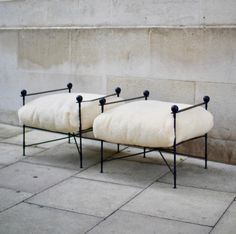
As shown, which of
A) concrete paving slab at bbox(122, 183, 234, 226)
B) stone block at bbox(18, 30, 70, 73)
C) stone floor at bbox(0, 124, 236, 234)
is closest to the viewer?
stone floor at bbox(0, 124, 236, 234)

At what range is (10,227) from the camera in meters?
3.87

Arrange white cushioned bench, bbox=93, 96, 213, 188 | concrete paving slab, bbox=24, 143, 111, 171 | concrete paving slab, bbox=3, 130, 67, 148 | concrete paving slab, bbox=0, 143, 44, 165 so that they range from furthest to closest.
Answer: concrete paving slab, bbox=3, 130, 67, 148 < concrete paving slab, bbox=0, 143, 44, 165 < concrete paving slab, bbox=24, 143, 111, 171 < white cushioned bench, bbox=93, 96, 213, 188

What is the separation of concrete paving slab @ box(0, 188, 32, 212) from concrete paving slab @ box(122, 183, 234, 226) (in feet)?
2.98

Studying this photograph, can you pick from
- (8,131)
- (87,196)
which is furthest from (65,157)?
(8,131)

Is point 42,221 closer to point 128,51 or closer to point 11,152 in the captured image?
point 11,152

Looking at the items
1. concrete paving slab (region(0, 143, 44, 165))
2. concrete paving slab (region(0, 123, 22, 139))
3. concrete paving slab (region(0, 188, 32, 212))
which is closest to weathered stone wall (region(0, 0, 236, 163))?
concrete paving slab (region(0, 123, 22, 139))

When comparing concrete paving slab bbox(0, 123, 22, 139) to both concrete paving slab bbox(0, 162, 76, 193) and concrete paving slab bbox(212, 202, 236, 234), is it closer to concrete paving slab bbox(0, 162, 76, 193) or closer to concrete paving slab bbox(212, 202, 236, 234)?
concrete paving slab bbox(0, 162, 76, 193)

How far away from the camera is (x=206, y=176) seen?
5.04 meters

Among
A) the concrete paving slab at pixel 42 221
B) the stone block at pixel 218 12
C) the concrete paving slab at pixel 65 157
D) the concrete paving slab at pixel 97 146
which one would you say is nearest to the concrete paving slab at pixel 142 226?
Result: the concrete paving slab at pixel 42 221

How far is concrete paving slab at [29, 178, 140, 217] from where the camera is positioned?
13.9 feet

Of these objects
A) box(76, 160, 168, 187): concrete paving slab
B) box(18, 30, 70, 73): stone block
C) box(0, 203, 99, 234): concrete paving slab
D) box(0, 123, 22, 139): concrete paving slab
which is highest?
box(18, 30, 70, 73): stone block

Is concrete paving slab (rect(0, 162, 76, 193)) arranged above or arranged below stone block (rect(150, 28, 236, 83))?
below

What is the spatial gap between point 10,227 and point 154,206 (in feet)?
3.85

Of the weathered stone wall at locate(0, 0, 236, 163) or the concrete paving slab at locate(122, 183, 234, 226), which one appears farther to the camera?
the weathered stone wall at locate(0, 0, 236, 163)
